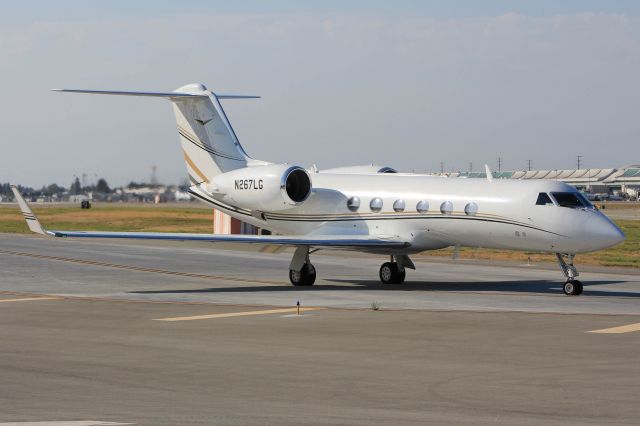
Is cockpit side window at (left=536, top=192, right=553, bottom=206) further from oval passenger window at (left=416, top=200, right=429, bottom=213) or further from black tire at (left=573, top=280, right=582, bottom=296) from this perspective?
oval passenger window at (left=416, top=200, right=429, bottom=213)

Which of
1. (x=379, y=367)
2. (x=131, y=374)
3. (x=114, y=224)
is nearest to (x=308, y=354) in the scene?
(x=379, y=367)

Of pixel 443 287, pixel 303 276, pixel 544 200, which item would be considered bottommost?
pixel 443 287

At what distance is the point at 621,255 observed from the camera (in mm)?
45156

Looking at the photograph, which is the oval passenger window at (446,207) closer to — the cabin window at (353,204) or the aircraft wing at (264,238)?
the aircraft wing at (264,238)

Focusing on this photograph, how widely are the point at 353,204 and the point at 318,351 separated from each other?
47.9 feet

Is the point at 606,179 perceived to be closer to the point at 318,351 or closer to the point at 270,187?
the point at 270,187

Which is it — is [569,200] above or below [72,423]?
above

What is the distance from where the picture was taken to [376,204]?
3083 centimetres

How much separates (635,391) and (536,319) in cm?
855

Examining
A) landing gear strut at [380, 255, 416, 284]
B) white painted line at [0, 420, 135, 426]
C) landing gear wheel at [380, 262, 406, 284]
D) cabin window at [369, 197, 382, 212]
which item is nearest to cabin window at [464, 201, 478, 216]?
cabin window at [369, 197, 382, 212]

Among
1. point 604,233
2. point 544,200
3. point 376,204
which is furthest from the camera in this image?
point 376,204

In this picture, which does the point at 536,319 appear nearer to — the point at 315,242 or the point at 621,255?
the point at 315,242

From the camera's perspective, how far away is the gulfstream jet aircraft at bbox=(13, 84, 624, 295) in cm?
2756

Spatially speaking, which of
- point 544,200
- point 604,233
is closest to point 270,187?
point 544,200
